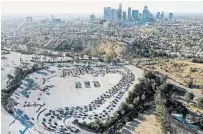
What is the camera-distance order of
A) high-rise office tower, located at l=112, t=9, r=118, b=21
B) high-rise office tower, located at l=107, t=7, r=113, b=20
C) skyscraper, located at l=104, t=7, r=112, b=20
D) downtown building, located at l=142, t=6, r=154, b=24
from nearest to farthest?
downtown building, located at l=142, t=6, r=154, b=24 < high-rise office tower, located at l=112, t=9, r=118, b=21 < high-rise office tower, located at l=107, t=7, r=113, b=20 < skyscraper, located at l=104, t=7, r=112, b=20

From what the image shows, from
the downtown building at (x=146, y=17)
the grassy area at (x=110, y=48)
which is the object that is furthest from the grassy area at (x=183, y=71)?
the downtown building at (x=146, y=17)

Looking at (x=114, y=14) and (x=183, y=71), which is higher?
(x=114, y=14)

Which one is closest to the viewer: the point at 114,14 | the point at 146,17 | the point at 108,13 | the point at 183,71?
the point at 183,71

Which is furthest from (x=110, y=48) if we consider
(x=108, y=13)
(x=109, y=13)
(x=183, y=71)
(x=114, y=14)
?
(x=108, y=13)

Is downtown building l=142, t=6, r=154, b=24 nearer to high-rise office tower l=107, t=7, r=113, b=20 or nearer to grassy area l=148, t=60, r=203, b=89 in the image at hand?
high-rise office tower l=107, t=7, r=113, b=20

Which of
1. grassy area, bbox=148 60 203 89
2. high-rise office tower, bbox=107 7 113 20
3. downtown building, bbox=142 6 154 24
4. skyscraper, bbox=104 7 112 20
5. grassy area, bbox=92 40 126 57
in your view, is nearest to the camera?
grassy area, bbox=148 60 203 89

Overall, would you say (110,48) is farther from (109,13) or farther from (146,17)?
(109,13)

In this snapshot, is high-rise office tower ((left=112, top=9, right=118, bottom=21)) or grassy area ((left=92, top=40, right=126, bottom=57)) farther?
high-rise office tower ((left=112, top=9, right=118, bottom=21))

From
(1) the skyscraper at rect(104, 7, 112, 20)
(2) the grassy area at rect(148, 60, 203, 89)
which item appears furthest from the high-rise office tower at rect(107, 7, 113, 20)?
(2) the grassy area at rect(148, 60, 203, 89)

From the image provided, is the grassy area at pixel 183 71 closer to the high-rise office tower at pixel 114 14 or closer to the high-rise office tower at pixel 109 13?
the high-rise office tower at pixel 114 14

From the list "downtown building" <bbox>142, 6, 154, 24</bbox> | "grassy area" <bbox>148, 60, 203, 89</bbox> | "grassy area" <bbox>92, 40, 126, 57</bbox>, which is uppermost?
"downtown building" <bbox>142, 6, 154, 24</bbox>

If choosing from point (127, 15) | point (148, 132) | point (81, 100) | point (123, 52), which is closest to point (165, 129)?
point (148, 132)

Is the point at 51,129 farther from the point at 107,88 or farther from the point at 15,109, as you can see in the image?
the point at 107,88
